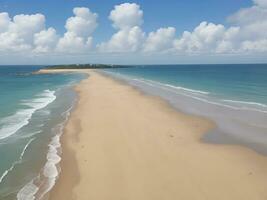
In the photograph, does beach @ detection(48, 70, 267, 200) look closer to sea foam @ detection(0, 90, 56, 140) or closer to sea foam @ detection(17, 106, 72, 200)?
sea foam @ detection(17, 106, 72, 200)

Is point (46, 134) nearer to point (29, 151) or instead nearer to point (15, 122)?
point (29, 151)

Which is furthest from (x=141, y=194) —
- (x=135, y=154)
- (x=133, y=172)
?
(x=135, y=154)

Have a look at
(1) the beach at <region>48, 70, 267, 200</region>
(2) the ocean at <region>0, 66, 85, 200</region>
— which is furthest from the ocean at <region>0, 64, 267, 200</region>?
(1) the beach at <region>48, 70, 267, 200</region>

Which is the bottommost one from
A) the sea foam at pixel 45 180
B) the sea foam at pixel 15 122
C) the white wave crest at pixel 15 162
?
the sea foam at pixel 15 122

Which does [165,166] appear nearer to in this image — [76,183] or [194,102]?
[76,183]

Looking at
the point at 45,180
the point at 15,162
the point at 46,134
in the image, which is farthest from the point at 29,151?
the point at 45,180

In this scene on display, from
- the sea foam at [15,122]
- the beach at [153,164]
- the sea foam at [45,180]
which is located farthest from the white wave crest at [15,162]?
the sea foam at [15,122]

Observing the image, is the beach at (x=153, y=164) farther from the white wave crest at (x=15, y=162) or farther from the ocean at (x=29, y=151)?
the white wave crest at (x=15, y=162)

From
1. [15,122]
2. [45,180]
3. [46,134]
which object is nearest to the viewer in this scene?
[45,180]
